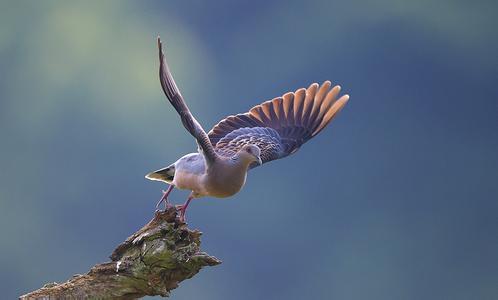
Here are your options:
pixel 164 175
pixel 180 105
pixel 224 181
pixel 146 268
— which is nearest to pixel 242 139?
pixel 164 175

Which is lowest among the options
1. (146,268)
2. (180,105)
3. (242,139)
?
(146,268)

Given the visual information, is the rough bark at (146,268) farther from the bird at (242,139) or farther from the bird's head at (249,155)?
the bird's head at (249,155)

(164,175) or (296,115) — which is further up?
(296,115)

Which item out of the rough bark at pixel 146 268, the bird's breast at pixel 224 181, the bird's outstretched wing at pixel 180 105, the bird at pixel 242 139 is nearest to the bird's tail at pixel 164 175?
the bird at pixel 242 139

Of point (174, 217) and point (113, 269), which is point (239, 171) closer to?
point (174, 217)

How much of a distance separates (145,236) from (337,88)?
2.88 metres

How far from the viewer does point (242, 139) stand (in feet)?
22.0

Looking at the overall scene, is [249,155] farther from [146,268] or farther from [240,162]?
[146,268]

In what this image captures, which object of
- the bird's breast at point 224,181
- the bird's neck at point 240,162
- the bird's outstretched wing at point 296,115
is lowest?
the bird's breast at point 224,181

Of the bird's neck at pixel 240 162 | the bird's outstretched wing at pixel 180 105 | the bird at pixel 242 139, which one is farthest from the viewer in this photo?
the bird's neck at pixel 240 162

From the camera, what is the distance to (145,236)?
4.98 meters

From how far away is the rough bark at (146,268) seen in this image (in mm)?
4910

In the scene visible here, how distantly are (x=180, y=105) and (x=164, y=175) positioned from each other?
1420 mm

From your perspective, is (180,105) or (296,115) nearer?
(180,105)
